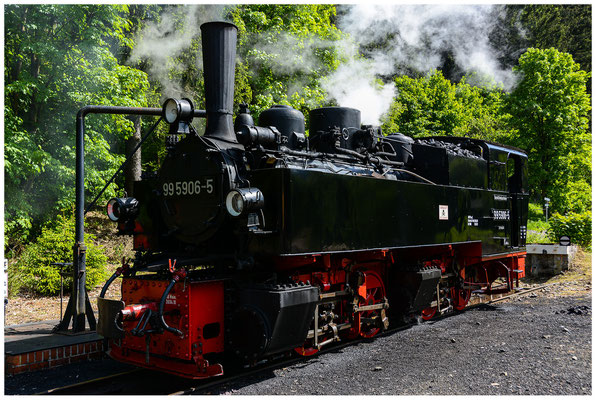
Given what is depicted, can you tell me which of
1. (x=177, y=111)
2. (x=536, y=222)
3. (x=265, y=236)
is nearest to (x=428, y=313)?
(x=265, y=236)

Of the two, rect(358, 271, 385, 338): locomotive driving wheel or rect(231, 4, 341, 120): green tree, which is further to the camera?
rect(231, 4, 341, 120): green tree

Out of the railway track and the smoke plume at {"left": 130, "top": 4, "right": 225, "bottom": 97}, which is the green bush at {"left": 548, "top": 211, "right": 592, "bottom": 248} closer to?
the smoke plume at {"left": 130, "top": 4, "right": 225, "bottom": 97}

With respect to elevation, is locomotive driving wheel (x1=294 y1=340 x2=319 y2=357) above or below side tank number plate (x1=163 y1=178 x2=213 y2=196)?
below

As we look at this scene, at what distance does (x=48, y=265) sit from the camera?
368 inches

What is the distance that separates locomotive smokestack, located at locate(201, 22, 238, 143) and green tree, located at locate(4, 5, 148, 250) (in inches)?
220

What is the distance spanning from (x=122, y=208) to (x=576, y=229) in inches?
533

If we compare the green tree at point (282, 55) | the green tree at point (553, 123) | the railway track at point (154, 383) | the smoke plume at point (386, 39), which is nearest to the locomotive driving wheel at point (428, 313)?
the railway track at point (154, 383)

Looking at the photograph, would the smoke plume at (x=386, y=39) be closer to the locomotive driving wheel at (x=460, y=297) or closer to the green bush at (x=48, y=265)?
the locomotive driving wheel at (x=460, y=297)

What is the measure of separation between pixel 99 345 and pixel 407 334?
3916 mm

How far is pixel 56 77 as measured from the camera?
10.4 metres

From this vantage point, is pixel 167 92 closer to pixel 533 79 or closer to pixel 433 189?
pixel 433 189

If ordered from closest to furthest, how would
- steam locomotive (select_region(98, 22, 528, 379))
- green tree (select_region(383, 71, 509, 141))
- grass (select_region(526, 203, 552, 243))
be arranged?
1. steam locomotive (select_region(98, 22, 528, 379))
2. grass (select_region(526, 203, 552, 243))
3. green tree (select_region(383, 71, 509, 141))

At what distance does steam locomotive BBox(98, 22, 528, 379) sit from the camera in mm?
4863

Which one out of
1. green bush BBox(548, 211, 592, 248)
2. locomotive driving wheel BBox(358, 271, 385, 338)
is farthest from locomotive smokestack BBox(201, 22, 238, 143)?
green bush BBox(548, 211, 592, 248)
